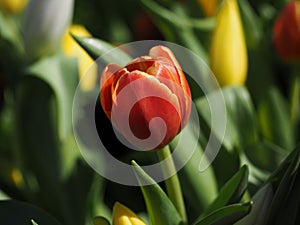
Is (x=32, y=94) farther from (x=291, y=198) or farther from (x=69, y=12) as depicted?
(x=291, y=198)

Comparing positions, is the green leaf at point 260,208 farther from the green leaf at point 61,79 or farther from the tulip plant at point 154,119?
the green leaf at point 61,79

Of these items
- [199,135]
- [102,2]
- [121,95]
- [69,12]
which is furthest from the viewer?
[102,2]

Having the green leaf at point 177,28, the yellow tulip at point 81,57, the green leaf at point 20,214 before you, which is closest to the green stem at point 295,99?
the green leaf at point 177,28

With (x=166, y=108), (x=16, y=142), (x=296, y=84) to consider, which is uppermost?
(x=166, y=108)

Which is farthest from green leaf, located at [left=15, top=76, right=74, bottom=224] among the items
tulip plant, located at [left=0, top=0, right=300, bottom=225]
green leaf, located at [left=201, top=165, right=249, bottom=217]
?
green leaf, located at [left=201, top=165, right=249, bottom=217]

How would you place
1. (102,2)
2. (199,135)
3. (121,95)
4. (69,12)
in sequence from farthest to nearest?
(102,2)
(69,12)
(199,135)
(121,95)

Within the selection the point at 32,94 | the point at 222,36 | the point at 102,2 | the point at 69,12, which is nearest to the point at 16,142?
the point at 32,94
